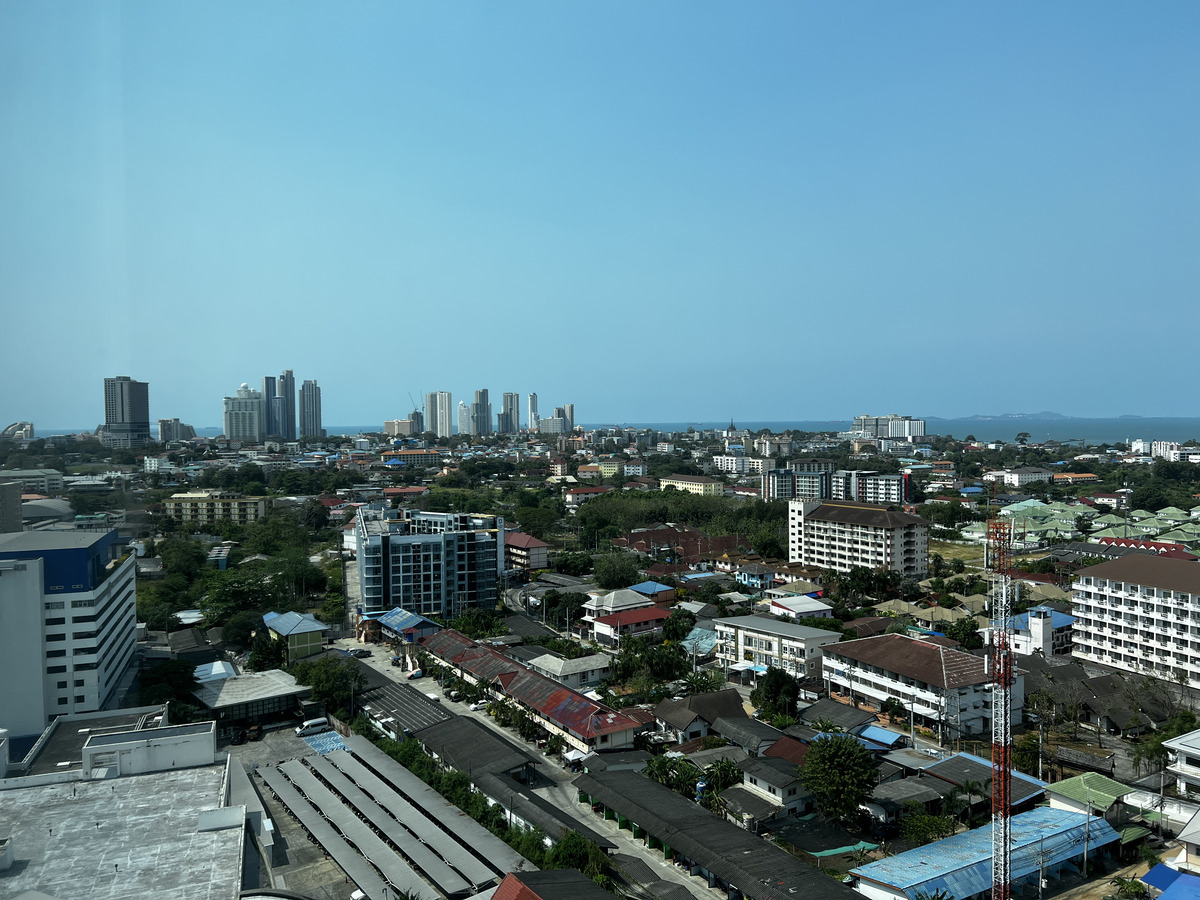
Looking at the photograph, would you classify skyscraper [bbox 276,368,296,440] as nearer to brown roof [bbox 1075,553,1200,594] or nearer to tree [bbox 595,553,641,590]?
tree [bbox 595,553,641,590]

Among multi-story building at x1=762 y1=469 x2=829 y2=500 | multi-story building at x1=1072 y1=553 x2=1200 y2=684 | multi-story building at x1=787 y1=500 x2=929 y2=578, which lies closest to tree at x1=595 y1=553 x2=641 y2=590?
multi-story building at x1=787 y1=500 x2=929 y2=578

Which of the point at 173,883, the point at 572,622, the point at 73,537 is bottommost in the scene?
the point at 572,622

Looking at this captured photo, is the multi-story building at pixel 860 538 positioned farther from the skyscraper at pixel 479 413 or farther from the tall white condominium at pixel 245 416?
the skyscraper at pixel 479 413

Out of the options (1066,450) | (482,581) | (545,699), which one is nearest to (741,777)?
(545,699)

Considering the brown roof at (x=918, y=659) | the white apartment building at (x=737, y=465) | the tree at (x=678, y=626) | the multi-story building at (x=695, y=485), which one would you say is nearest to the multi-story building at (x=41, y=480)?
the tree at (x=678, y=626)

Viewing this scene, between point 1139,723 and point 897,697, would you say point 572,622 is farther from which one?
point 1139,723

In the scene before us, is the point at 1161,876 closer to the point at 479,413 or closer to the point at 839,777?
the point at 839,777
